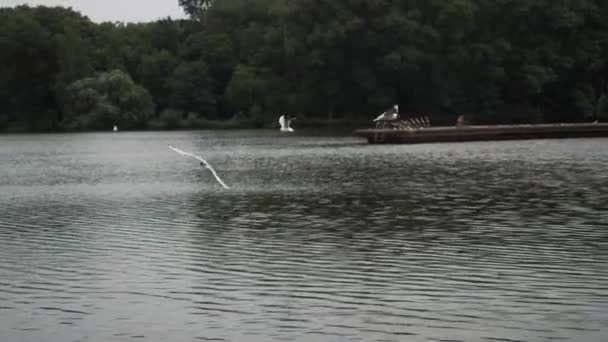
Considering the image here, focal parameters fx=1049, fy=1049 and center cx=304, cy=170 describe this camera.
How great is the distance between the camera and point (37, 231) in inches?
1045

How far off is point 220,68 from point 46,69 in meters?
22.1

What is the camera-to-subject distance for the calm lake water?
48.7 ft

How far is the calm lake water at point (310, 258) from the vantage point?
585 inches

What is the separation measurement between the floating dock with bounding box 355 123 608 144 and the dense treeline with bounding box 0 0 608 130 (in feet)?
89.3

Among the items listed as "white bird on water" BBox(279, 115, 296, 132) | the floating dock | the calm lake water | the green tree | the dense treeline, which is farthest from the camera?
the green tree

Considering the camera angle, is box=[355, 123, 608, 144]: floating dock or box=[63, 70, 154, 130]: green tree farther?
box=[63, 70, 154, 130]: green tree

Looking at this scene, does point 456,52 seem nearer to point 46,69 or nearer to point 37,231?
point 46,69

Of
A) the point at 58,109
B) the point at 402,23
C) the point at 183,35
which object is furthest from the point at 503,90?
the point at 58,109

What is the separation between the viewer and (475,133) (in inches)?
3194

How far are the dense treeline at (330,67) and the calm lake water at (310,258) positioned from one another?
70906 millimetres

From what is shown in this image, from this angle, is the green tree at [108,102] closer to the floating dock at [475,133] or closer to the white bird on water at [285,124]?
the white bird on water at [285,124]

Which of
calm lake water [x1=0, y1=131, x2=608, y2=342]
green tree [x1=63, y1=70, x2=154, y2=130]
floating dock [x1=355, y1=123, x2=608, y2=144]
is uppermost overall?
green tree [x1=63, y1=70, x2=154, y2=130]

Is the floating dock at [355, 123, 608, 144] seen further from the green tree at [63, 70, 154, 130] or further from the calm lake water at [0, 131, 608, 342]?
the green tree at [63, 70, 154, 130]

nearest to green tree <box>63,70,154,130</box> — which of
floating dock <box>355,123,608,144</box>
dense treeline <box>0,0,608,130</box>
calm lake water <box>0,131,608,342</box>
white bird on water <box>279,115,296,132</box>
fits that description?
dense treeline <box>0,0,608,130</box>
